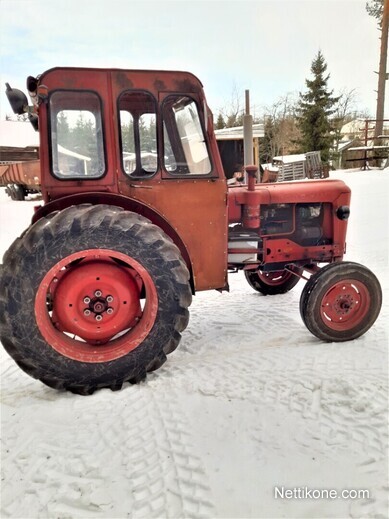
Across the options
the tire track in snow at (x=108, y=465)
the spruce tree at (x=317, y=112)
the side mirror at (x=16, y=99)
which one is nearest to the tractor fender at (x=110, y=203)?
the side mirror at (x=16, y=99)

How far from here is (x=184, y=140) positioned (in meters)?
2.94

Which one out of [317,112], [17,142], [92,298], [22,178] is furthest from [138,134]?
[17,142]

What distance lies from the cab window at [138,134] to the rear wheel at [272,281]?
6.83 feet

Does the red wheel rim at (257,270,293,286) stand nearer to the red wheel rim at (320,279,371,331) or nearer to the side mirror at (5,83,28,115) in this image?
the red wheel rim at (320,279,371,331)

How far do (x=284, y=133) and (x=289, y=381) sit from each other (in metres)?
27.7

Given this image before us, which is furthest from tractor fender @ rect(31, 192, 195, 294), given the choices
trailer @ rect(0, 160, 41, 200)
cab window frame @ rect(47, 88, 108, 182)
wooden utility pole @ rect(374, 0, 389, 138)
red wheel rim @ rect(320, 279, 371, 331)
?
wooden utility pole @ rect(374, 0, 389, 138)

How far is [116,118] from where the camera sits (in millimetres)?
2602

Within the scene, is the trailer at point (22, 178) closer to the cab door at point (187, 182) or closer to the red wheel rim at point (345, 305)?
the cab door at point (187, 182)

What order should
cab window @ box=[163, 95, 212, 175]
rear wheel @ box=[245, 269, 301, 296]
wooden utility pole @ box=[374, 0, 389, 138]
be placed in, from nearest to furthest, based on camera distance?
cab window @ box=[163, 95, 212, 175]
rear wheel @ box=[245, 269, 301, 296]
wooden utility pole @ box=[374, 0, 389, 138]

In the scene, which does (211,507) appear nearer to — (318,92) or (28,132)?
(318,92)

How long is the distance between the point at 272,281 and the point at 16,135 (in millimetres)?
31801

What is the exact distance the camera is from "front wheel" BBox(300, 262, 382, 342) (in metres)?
3.11

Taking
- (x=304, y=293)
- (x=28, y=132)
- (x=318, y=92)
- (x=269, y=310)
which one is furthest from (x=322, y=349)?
(x=28, y=132)

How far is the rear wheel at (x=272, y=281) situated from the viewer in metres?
4.37
